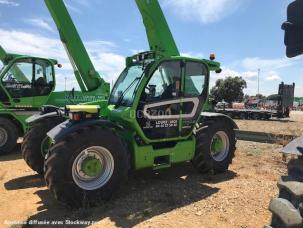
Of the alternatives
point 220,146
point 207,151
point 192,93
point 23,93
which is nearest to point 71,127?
point 192,93

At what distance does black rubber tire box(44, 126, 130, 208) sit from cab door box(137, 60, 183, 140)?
2.60 ft

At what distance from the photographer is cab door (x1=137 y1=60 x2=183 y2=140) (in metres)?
6.21

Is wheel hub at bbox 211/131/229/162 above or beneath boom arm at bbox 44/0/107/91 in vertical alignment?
beneath

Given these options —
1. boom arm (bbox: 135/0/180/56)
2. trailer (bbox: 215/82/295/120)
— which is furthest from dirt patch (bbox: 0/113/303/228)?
trailer (bbox: 215/82/295/120)

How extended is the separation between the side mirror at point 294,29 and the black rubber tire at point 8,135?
9.06 meters

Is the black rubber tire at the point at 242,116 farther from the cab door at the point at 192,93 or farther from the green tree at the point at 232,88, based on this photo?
the green tree at the point at 232,88

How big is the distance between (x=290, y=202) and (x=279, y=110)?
86.4ft

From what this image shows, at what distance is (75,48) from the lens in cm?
1107

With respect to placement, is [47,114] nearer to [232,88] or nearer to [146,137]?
[146,137]

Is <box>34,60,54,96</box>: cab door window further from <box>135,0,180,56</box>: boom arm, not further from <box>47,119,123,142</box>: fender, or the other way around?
<box>47,119,123,142</box>: fender

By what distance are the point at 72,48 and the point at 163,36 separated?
4233mm

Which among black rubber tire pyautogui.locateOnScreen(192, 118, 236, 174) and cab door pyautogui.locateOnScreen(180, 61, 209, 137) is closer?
cab door pyautogui.locateOnScreen(180, 61, 209, 137)

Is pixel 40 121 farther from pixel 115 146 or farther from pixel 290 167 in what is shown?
pixel 290 167

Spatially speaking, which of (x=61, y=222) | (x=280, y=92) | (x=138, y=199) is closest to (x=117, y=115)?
(x=138, y=199)
